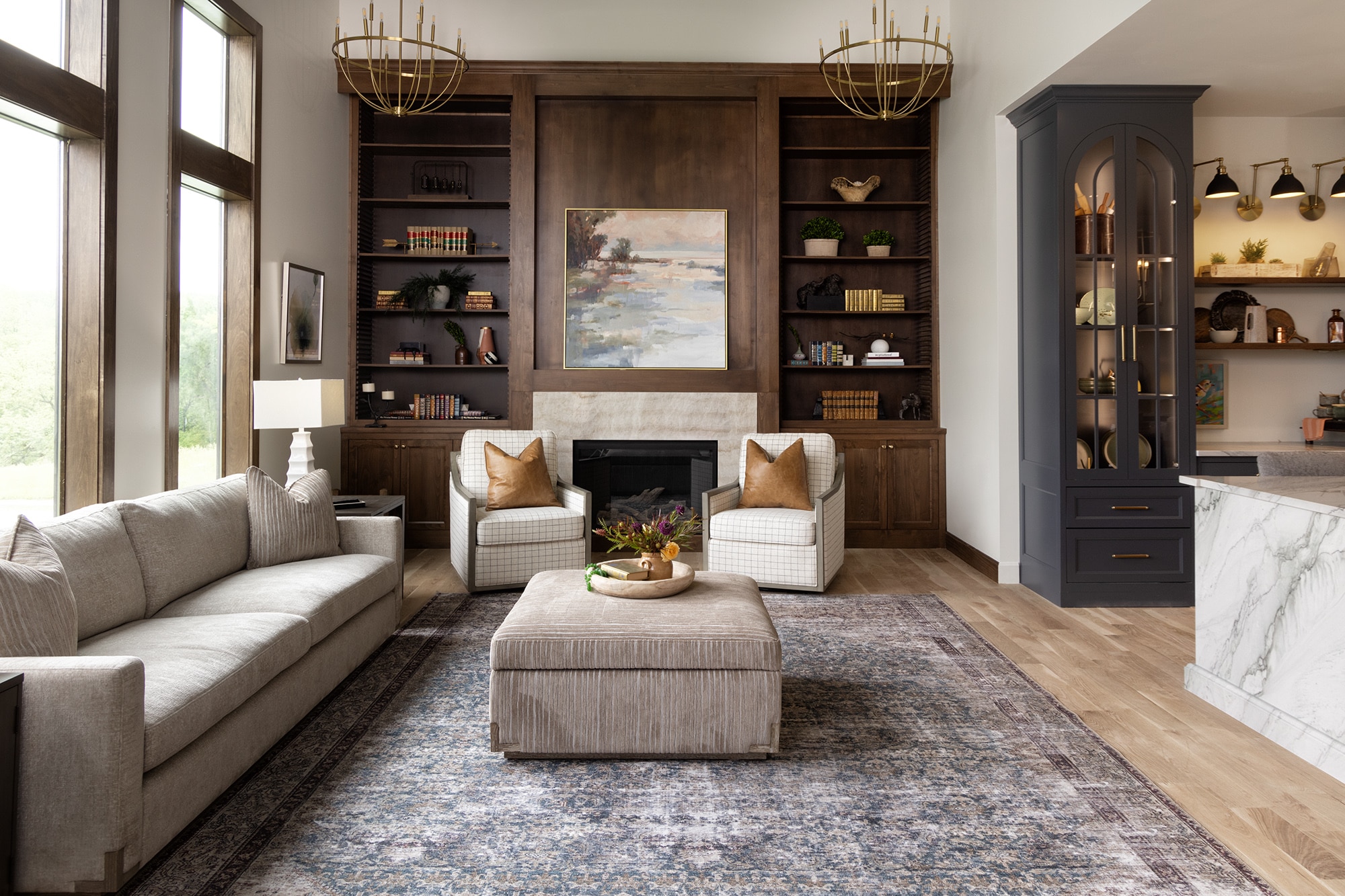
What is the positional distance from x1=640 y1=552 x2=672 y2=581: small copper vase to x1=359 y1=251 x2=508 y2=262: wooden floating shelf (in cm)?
385

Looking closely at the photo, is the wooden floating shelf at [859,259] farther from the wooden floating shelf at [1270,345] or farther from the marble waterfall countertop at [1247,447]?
the marble waterfall countertop at [1247,447]

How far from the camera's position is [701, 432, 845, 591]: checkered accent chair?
5133 mm

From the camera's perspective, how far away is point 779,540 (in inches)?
203

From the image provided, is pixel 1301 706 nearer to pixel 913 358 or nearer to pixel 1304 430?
pixel 1304 430

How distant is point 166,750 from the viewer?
2191 mm

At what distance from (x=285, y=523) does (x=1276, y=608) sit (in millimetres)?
3969

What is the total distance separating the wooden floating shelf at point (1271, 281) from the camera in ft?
17.5

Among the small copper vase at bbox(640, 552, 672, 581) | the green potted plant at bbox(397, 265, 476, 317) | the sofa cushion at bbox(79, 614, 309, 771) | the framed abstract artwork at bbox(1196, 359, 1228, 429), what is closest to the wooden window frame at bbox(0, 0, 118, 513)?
the sofa cushion at bbox(79, 614, 309, 771)

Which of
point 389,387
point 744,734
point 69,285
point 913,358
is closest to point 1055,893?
point 744,734

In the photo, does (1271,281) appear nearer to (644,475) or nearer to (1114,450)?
(1114,450)

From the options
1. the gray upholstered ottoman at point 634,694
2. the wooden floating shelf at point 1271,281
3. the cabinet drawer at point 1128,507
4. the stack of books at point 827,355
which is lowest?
the gray upholstered ottoman at point 634,694

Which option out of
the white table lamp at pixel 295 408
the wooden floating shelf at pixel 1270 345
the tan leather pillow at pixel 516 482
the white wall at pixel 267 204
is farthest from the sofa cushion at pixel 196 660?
the wooden floating shelf at pixel 1270 345

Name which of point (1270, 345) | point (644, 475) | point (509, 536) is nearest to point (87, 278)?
point (509, 536)

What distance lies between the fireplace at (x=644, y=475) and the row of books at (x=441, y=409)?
885 millimetres
